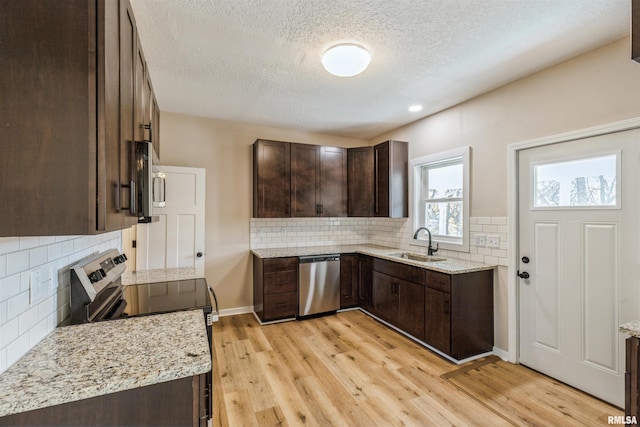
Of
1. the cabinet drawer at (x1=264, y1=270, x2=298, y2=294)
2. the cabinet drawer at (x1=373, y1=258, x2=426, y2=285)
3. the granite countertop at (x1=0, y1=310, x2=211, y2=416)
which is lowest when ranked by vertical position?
the cabinet drawer at (x1=264, y1=270, x2=298, y2=294)

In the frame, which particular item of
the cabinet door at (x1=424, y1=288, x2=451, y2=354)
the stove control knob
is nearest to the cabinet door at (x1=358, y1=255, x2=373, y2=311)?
the cabinet door at (x1=424, y1=288, x2=451, y2=354)

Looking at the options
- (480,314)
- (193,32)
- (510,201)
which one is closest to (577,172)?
(510,201)

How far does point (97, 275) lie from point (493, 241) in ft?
10.5

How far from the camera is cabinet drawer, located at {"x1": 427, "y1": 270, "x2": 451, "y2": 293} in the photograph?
2773mm

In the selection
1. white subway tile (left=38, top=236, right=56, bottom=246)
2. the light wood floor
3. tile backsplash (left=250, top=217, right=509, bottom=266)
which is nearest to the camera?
white subway tile (left=38, top=236, right=56, bottom=246)

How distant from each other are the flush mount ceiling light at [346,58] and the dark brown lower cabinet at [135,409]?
7.05 feet

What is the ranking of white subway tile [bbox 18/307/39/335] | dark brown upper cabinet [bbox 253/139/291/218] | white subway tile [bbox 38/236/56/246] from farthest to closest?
dark brown upper cabinet [bbox 253/139/291/218]
white subway tile [bbox 38/236/56/246]
white subway tile [bbox 18/307/39/335]

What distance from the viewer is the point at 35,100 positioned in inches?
35.0

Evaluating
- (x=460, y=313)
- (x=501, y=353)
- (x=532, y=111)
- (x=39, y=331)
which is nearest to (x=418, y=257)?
(x=460, y=313)

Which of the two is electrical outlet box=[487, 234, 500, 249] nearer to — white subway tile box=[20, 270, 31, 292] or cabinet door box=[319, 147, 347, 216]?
cabinet door box=[319, 147, 347, 216]

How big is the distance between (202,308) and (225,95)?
232 cm

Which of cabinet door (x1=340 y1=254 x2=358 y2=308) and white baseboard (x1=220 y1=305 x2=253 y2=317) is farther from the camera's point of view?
cabinet door (x1=340 y1=254 x2=358 y2=308)

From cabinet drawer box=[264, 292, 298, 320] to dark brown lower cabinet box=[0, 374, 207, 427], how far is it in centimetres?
257

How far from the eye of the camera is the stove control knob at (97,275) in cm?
160
